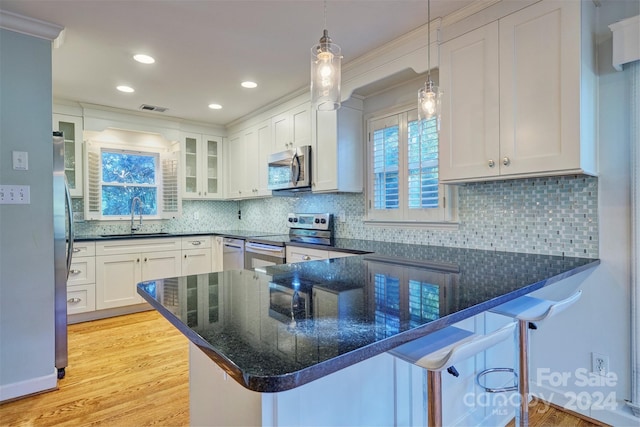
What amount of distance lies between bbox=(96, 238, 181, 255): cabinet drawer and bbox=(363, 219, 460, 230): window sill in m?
2.45

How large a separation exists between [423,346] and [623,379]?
1.55m

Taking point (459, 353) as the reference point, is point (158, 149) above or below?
above

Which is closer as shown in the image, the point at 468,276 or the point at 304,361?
the point at 304,361

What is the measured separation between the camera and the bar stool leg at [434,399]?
0.96m

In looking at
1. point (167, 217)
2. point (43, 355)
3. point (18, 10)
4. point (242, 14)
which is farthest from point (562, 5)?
point (167, 217)

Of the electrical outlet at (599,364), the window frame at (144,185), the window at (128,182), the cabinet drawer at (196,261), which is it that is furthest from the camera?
the cabinet drawer at (196,261)

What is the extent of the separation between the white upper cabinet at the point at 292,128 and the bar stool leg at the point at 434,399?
2.68 meters

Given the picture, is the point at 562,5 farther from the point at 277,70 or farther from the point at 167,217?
the point at 167,217

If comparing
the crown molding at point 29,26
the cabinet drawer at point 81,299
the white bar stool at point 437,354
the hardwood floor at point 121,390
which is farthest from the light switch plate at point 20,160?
the white bar stool at point 437,354

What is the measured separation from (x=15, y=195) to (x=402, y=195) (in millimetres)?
2718

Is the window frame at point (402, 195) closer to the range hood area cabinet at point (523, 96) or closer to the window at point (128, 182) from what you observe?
the range hood area cabinet at point (523, 96)

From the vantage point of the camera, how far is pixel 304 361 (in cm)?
60

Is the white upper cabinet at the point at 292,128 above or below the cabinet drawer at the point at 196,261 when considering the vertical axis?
above

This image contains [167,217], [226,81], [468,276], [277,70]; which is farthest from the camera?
[167,217]
